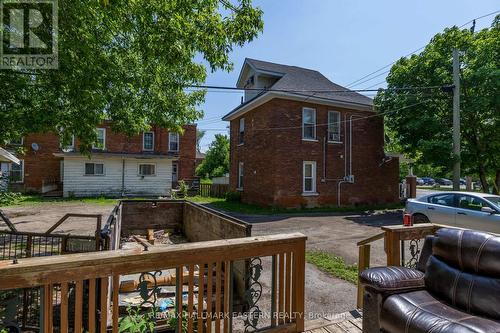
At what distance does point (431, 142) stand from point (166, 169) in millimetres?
17131

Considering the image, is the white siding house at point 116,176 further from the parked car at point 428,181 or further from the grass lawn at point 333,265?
the parked car at point 428,181

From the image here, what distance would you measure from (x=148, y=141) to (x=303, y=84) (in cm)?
1408

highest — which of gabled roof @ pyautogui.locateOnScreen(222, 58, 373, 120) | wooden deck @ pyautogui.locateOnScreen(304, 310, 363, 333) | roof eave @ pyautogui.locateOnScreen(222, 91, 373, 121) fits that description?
gabled roof @ pyautogui.locateOnScreen(222, 58, 373, 120)

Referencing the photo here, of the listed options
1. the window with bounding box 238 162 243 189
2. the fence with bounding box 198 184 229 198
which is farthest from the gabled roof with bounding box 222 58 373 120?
the fence with bounding box 198 184 229 198

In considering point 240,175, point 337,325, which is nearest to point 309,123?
point 240,175

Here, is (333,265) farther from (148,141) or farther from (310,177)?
(148,141)

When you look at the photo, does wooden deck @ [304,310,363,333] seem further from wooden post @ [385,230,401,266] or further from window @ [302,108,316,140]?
window @ [302,108,316,140]

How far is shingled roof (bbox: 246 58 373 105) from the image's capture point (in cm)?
1430

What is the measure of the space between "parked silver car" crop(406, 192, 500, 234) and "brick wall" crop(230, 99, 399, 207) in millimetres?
5526

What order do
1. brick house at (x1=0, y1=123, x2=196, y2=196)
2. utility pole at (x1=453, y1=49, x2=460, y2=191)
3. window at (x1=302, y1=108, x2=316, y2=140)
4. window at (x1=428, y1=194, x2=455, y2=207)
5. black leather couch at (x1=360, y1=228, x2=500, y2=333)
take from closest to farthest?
black leather couch at (x1=360, y1=228, x2=500, y2=333) < window at (x1=428, y1=194, x2=455, y2=207) < utility pole at (x1=453, y1=49, x2=460, y2=191) < window at (x1=302, y1=108, x2=316, y2=140) < brick house at (x1=0, y1=123, x2=196, y2=196)

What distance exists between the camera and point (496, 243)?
2.37 meters

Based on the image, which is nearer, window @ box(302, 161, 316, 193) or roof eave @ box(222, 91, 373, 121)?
roof eave @ box(222, 91, 373, 121)

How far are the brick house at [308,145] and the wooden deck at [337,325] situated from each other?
10.2m

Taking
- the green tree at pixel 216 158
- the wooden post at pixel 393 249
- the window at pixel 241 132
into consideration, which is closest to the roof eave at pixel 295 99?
the window at pixel 241 132
